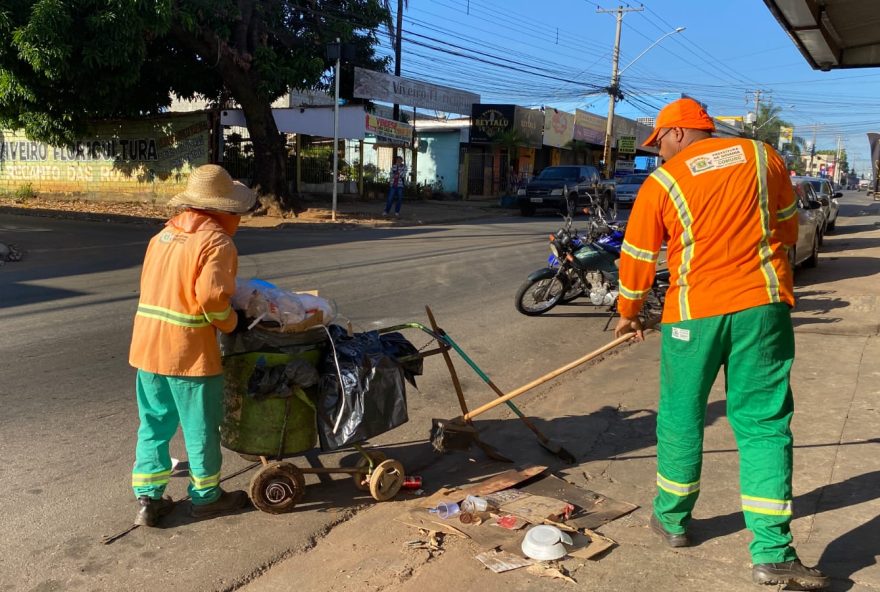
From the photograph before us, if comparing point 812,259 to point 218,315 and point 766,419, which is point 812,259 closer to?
A: point 766,419

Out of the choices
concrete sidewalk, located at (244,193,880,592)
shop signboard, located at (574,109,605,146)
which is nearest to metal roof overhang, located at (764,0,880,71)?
concrete sidewalk, located at (244,193,880,592)

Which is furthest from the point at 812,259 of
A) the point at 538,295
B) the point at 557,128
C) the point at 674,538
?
the point at 557,128

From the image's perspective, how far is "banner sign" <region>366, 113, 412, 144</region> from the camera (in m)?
22.5

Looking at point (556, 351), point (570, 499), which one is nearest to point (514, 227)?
point (556, 351)

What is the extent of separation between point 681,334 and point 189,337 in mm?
2206

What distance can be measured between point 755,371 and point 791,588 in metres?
0.87

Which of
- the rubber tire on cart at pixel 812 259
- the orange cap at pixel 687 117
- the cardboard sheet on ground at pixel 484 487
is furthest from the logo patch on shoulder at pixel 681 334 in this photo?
the rubber tire on cart at pixel 812 259

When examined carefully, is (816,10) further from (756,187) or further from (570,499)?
(570,499)

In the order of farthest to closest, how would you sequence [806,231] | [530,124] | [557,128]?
[557,128]
[530,124]
[806,231]

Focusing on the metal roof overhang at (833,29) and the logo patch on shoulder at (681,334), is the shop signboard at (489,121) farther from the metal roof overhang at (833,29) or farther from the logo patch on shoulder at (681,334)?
the logo patch on shoulder at (681,334)

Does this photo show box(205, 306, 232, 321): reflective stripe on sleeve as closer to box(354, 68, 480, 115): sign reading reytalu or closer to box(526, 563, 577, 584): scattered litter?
box(526, 563, 577, 584): scattered litter

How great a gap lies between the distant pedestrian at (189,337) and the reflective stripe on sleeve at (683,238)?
6.53ft

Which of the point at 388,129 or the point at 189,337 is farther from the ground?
the point at 388,129

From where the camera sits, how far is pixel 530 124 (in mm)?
34406
